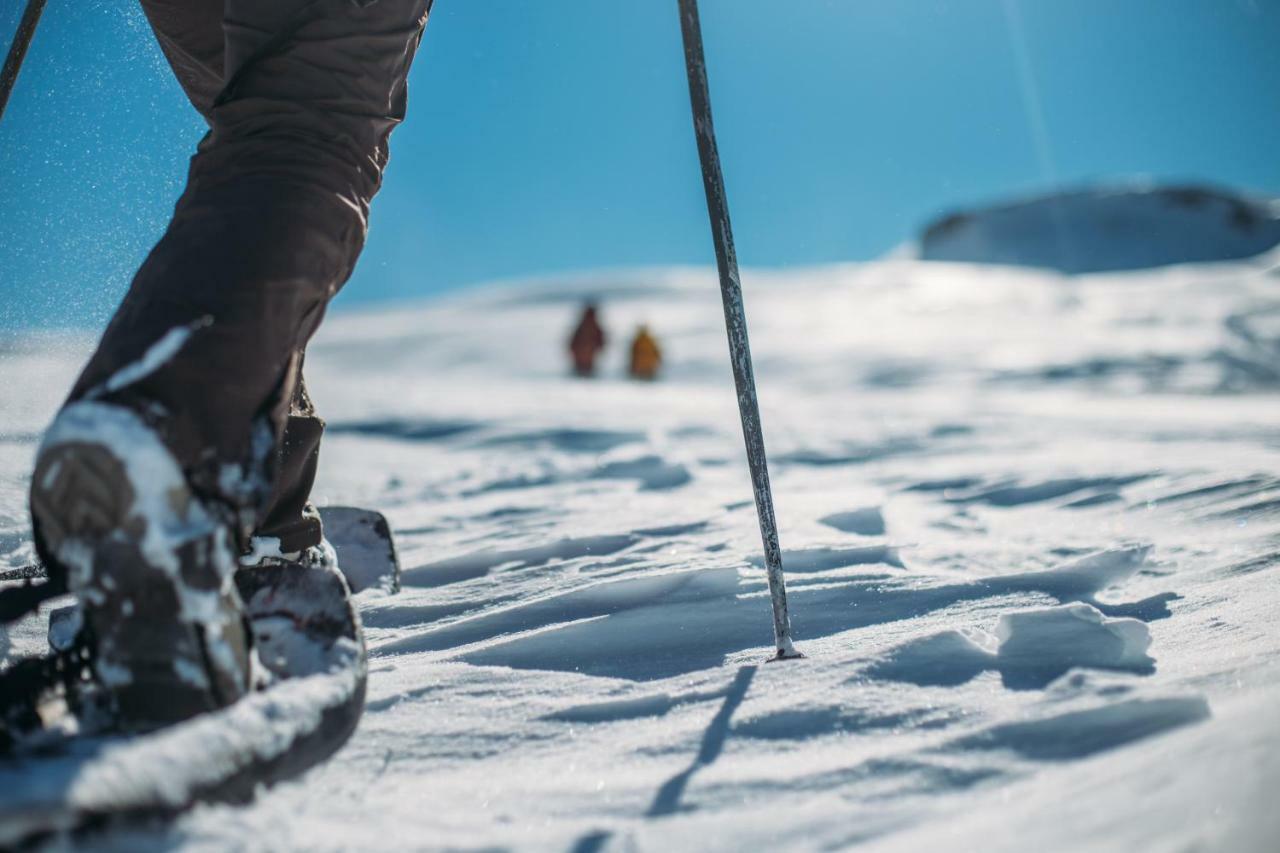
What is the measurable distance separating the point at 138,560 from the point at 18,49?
138 centimetres

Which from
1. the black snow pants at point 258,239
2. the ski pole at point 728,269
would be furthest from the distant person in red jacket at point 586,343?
the black snow pants at point 258,239

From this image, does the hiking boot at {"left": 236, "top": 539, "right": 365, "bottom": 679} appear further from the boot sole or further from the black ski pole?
the black ski pole

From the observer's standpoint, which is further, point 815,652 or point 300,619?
point 815,652

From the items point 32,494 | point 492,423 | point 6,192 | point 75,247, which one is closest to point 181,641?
point 32,494

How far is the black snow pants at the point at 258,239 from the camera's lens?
0.78m

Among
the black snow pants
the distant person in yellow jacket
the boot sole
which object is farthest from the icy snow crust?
the distant person in yellow jacket

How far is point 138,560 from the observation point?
2.39 feet

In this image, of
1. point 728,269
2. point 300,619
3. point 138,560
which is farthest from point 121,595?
point 728,269

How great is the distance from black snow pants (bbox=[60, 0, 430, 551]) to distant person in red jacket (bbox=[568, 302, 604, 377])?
11278 mm

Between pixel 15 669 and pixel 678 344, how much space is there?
43.1ft

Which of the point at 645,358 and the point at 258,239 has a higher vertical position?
the point at 645,358

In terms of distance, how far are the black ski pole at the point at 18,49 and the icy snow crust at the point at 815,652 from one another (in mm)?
506

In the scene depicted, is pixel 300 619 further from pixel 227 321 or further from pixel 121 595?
pixel 227 321

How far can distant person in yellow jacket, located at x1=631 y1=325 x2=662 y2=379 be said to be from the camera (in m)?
11.8
